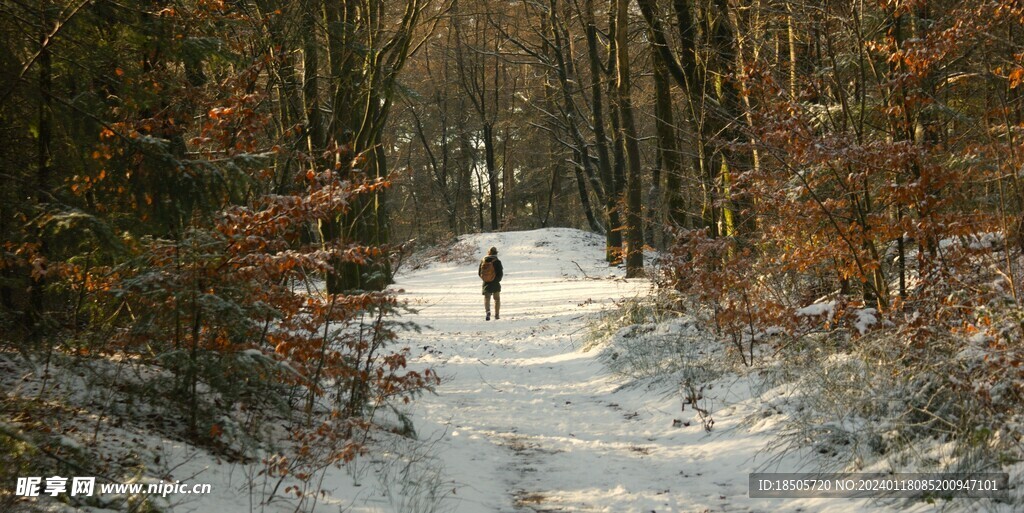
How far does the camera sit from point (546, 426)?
8.59 m

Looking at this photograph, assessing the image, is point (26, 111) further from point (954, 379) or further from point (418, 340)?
point (418, 340)

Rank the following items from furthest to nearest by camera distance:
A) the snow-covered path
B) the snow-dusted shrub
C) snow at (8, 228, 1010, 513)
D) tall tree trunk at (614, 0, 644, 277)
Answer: tall tree trunk at (614, 0, 644, 277) < the snow-dusted shrub < the snow-covered path < snow at (8, 228, 1010, 513)

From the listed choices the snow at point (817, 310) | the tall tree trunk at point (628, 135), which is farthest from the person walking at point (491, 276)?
the snow at point (817, 310)

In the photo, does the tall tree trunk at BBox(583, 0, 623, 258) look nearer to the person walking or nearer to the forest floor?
the person walking

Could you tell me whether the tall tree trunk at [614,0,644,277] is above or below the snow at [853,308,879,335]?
above

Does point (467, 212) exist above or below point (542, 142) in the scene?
below

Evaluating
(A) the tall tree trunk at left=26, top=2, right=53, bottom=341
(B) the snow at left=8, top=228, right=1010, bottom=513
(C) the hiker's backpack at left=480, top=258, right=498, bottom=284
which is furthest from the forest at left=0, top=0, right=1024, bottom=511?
(C) the hiker's backpack at left=480, top=258, right=498, bottom=284

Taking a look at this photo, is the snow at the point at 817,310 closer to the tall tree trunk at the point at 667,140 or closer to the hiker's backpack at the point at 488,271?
the tall tree trunk at the point at 667,140

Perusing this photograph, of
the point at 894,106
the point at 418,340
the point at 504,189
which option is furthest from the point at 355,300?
the point at 504,189

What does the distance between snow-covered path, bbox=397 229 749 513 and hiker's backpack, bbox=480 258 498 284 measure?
1.11 metres

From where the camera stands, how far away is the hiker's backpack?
17.8 m

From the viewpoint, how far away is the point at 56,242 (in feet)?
18.0

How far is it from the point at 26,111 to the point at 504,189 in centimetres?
4566

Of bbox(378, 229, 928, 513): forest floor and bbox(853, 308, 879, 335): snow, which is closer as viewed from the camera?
bbox(378, 229, 928, 513): forest floor
